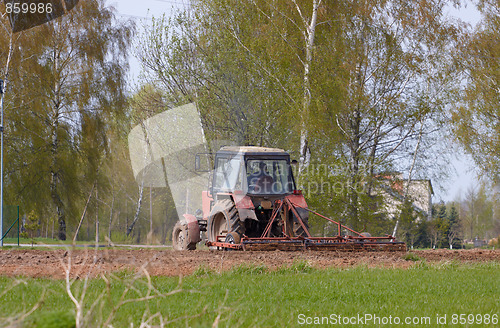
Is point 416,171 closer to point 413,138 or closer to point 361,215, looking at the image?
point 413,138

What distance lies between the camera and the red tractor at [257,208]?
44.9ft

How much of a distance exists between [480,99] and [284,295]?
65.7 feet

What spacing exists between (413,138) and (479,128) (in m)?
3.22

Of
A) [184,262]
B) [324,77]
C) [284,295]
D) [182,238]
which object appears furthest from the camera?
[324,77]

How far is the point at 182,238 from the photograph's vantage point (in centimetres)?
1625

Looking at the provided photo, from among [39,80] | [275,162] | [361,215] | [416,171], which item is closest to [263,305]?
[275,162]

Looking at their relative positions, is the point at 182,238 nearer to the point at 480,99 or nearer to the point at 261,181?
the point at 261,181

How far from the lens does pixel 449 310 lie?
6.20 metres

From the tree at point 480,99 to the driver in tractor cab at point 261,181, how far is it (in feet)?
39.9
